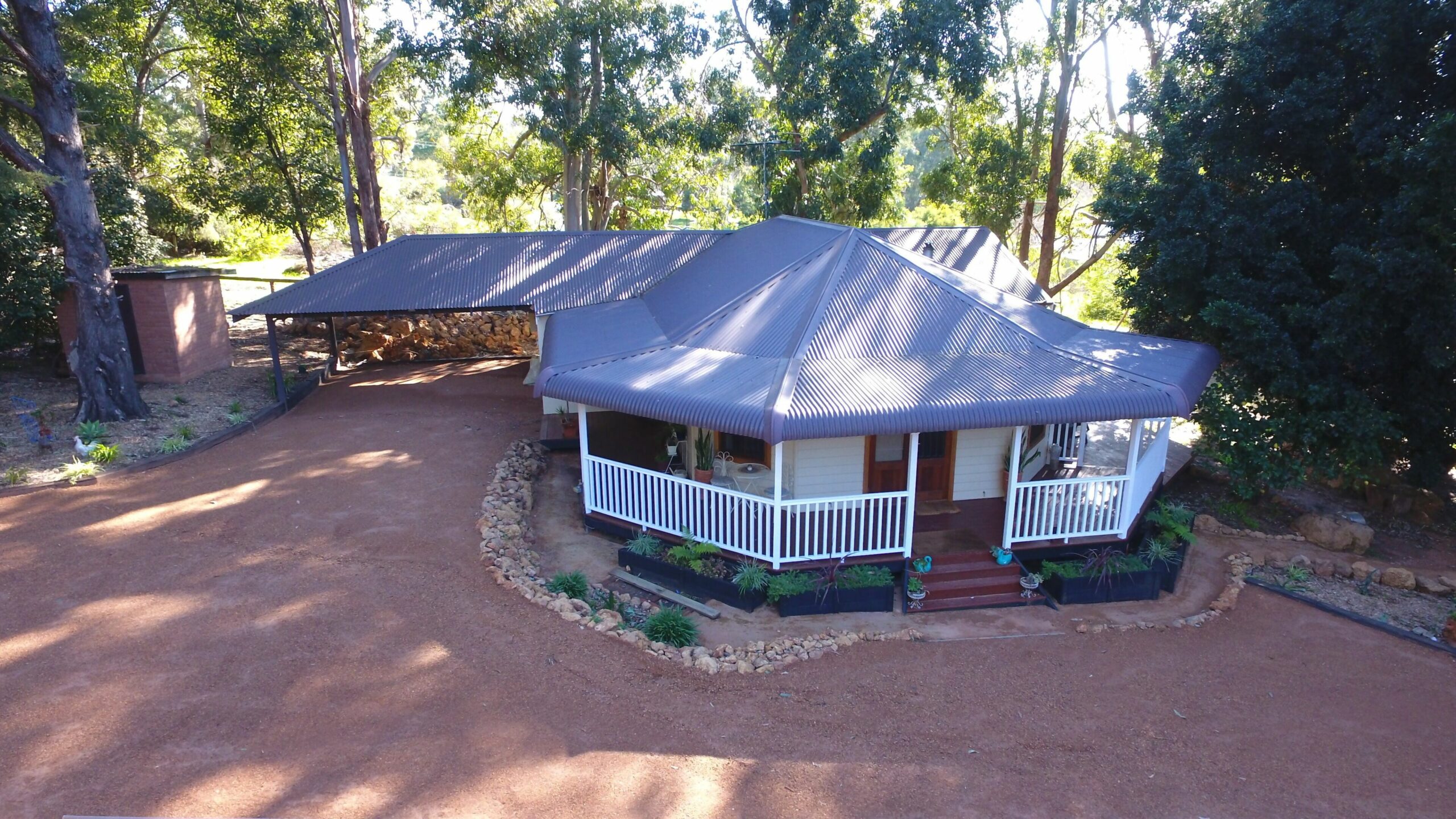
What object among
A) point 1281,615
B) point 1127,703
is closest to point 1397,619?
point 1281,615

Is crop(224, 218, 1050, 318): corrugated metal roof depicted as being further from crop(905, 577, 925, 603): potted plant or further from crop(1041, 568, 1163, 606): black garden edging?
crop(1041, 568, 1163, 606): black garden edging

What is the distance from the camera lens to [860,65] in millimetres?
22094

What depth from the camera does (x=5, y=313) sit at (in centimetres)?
1513

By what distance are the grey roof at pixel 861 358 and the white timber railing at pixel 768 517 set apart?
0.79 metres

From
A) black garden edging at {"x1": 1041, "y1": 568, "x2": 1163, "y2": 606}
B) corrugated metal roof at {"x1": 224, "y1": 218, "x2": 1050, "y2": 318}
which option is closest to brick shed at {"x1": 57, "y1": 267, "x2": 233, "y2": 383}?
corrugated metal roof at {"x1": 224, "y1": 218, "x2": 1050, "y2": 318}

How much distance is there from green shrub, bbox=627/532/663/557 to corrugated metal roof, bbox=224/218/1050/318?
19.0 ft

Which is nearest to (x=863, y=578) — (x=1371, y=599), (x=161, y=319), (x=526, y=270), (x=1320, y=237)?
(x=1371, y=599)

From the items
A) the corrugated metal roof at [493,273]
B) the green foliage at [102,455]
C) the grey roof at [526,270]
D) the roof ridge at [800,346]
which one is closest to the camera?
the roof ridge at [800,346]

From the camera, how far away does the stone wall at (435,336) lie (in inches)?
867

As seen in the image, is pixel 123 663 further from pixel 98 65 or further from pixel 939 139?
pixel 939 139

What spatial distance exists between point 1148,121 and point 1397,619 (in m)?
10.4

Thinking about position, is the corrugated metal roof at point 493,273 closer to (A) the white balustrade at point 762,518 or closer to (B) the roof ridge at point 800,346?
(B) the roof ridge at point 800,346

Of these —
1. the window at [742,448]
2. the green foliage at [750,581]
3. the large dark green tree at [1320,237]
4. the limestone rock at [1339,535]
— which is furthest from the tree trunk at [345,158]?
the limestone rock at [1339,535]

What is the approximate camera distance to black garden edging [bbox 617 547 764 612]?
9617mm
